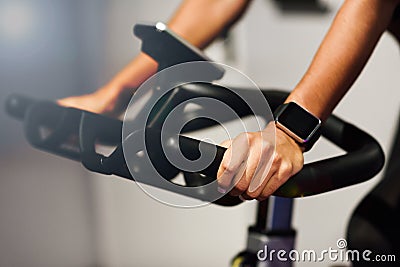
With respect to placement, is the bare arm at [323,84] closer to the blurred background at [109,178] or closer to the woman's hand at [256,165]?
the woman's hand at [256,165]

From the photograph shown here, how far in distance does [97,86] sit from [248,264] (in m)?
1.46

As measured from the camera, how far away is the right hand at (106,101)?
99 cm

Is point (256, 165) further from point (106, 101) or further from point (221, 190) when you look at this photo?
point (106, 101)

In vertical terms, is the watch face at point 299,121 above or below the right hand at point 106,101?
above

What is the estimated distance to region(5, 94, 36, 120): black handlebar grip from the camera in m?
0.84

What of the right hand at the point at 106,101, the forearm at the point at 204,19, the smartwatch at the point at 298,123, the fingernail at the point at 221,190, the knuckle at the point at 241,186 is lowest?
the right hand at the point at 106,101

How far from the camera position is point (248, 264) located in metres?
0.97

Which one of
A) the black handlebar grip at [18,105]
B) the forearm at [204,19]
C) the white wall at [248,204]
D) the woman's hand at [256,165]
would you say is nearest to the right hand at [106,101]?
the black handlebar grip at [18,105]

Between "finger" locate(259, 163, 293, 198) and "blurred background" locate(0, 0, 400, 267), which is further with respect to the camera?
"blurred background" locate(0, 0, 400, 267)

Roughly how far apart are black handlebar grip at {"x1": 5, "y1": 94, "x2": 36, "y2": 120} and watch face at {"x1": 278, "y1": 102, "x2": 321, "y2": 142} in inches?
13.6

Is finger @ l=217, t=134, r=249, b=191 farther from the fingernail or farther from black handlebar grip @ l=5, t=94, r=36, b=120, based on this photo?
black handlebar grip @ l=5, t=94, r=36, b=120

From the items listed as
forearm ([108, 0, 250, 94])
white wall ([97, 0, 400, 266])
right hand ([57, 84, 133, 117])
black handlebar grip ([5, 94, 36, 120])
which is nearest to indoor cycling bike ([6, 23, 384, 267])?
black handlebar grip ([5, 94, 36, 120])

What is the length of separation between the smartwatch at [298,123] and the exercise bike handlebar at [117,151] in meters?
0.03

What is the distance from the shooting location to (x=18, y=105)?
0.85 m
